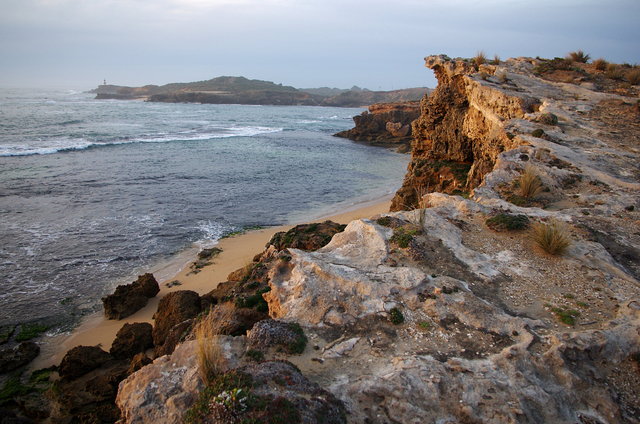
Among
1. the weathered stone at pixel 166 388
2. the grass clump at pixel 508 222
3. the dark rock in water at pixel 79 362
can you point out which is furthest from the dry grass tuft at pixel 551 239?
the dark rock in water at pixel 79 362

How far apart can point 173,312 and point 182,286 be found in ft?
9.96

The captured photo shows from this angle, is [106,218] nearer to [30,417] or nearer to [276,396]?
[30,417]

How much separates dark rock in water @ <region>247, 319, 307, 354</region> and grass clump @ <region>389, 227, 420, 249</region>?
9.48ft

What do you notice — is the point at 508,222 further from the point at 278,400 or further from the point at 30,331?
the point at 30,331

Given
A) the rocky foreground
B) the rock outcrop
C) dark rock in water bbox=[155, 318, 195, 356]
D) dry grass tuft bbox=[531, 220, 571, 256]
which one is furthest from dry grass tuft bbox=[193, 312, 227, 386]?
the rock outcrop

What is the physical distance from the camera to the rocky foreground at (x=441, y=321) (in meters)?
4.23

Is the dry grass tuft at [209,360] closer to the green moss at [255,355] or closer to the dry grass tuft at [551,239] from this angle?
the green moss at [255,355]

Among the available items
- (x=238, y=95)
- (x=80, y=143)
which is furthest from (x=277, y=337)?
(x=238, y=95)

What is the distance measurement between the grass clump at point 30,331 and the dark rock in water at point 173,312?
304cm

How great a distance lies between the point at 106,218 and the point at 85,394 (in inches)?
485

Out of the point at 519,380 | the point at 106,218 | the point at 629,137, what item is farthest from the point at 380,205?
the point at 519,380

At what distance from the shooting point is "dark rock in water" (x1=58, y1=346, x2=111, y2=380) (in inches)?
318

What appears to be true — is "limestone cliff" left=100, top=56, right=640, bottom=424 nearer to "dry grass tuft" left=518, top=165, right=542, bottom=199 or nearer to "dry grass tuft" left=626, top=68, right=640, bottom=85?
"dry grass tuft" left=518, top=165, right=542, bottom=199

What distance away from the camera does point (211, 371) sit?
14.9 ft
